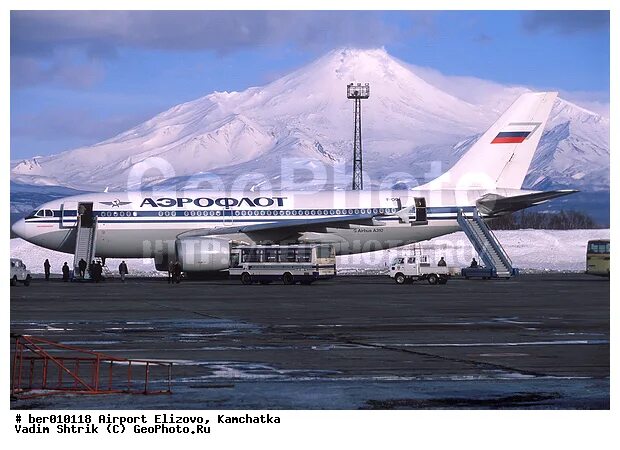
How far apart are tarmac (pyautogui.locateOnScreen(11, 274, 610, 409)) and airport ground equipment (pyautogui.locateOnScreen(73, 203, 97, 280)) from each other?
13321mm

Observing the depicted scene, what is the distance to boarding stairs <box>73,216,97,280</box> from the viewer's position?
58.5 m

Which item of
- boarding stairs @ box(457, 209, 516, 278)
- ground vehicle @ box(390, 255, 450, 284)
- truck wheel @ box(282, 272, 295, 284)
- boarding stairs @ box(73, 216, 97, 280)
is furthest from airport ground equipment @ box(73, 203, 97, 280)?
boarding stairs @ box(457, 209, 516, 278)

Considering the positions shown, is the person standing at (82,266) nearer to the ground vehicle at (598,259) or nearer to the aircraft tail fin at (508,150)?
the aircraft tail fin at (508,150)

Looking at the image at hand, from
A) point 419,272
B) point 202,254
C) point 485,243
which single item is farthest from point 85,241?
point 485,243

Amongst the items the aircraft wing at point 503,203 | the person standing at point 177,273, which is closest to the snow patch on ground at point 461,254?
the aircraft wing at point 503,203

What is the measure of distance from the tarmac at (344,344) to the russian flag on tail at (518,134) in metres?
21.7

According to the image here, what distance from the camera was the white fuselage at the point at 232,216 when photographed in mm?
59188

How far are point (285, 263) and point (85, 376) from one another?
34.8 m

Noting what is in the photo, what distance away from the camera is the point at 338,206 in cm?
6097

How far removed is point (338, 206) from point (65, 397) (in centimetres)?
4506

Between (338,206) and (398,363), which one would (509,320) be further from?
(338,206)

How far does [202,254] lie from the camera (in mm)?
55031

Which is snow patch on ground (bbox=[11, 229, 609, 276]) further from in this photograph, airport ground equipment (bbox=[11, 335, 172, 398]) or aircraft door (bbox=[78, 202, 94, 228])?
airport ground equipment (bbox=[11, 335, 172, 398])
